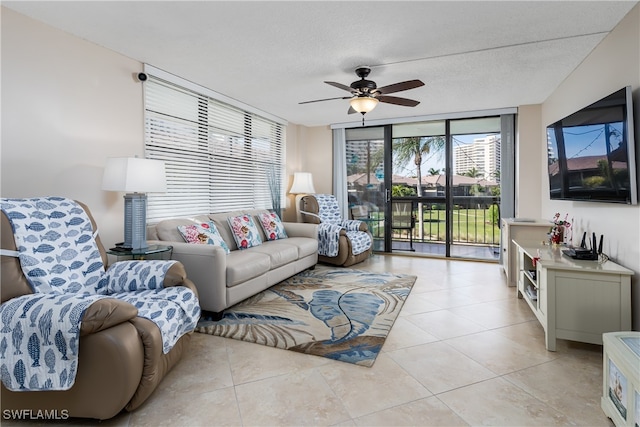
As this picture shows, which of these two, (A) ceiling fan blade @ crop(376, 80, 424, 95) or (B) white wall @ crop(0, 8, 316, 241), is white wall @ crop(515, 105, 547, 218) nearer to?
(A) ceiling fan blade @ crop(376, 80, 424, 95)

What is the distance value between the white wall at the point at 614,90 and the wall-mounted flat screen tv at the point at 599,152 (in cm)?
9

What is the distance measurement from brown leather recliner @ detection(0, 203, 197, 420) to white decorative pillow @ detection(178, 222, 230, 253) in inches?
60.2

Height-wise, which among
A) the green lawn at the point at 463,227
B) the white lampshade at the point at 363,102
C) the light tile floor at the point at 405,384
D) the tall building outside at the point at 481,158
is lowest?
the light tile floor at the point at 405,384

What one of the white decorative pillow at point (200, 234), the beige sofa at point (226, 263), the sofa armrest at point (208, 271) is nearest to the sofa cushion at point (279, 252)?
the beige sofa at point (226, 263)

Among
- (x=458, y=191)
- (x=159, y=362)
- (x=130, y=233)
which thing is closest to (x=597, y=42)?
(x=458, y=191)

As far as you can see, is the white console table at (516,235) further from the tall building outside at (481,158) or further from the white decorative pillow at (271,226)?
the white decorative pillow at (271,226)

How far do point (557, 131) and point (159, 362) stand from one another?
3.63m

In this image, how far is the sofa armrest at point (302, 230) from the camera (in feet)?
15.0

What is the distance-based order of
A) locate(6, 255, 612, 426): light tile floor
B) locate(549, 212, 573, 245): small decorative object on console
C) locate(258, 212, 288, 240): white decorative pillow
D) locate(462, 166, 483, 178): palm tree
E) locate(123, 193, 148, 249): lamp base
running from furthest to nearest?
locate(462, 166, 483, 178): palm tree
locate(258, 212, 288, 240): white decorative pillow
locate(549, 212, 573, 245): small decorative object on console
locate(123, 193, 148, 249): lamp base
locate(6, 255, 612, 426): light tile floor

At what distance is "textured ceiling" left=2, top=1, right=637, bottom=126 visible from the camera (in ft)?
7.06

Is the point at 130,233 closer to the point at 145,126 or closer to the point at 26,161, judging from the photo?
the point at 26,161

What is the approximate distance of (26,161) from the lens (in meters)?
2.28

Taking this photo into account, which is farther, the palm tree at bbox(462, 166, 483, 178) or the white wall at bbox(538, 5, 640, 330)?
the palm tree at bbox(462, 166, 483, 178)
